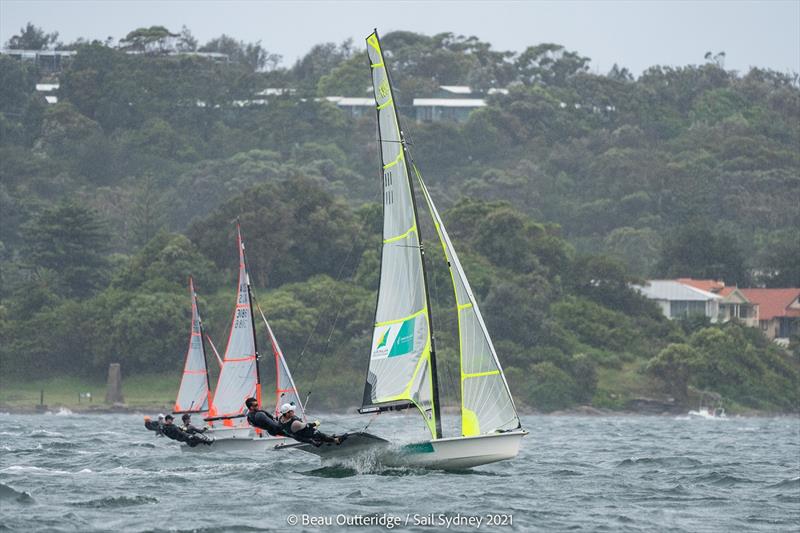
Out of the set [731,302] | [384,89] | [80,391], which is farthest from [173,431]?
Answer: [731,302]

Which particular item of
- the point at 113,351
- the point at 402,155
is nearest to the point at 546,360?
the point at 113,351

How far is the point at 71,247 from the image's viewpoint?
110250 millimetres

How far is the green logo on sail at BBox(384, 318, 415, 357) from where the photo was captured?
33156mm

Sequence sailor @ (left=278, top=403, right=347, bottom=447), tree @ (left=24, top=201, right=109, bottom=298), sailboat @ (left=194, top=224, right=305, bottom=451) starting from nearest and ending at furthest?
sailor @ (left=278, top=403, right=347, bottom=447) < sailboat @ (left=194, top=224, right=305, bottom=451) < tree @ (left=24, top=201, right=109, bottom=298)

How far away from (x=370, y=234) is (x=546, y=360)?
1817 cm

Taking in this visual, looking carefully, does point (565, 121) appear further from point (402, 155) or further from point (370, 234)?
point (402, 155)

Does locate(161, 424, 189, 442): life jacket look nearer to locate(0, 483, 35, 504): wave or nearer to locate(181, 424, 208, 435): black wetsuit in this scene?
locate(181, 424, 208, 435): black wetsuit

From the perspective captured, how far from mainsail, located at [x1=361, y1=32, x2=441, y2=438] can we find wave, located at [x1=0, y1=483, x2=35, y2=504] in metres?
7.36

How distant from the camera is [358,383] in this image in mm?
94875

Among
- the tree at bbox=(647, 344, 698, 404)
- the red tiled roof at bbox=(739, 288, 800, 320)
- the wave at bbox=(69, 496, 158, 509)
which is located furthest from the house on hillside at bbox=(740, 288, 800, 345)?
the wave at bbox=(69, 496, 158, 509)

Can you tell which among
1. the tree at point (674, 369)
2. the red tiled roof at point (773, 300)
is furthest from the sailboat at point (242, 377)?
the red tiled roof at point (773, 300)

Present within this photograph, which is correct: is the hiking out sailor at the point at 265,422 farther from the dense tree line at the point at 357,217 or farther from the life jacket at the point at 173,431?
the dense tree line at the point at 357,217

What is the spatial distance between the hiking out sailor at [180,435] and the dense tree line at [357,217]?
27.8 m

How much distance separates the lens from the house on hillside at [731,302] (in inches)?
4660
